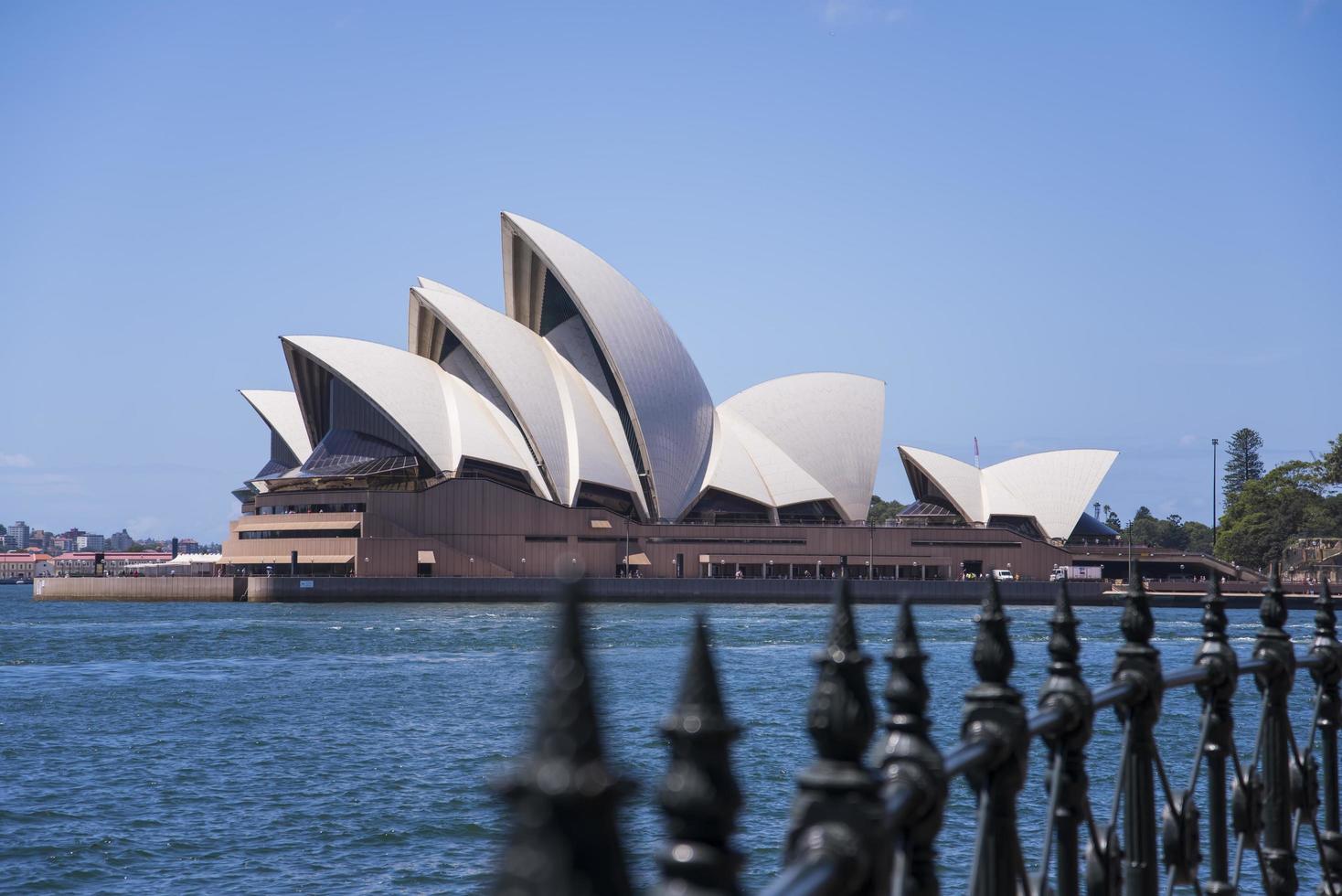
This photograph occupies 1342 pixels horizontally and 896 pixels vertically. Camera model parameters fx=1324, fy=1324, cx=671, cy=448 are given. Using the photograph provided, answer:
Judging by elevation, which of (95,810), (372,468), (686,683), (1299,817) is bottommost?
(95,810)

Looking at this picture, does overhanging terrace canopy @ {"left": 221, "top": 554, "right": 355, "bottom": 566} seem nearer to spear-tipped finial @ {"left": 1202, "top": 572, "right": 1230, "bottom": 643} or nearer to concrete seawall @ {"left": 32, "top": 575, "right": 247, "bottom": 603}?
concrete seawall @ {"left": 32, "top": 575, "right": 247, "bottom": 603}

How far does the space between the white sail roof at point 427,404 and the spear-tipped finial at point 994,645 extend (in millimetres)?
50299

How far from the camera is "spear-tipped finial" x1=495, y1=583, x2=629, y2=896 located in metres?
0.84

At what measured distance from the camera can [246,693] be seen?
21.6 m

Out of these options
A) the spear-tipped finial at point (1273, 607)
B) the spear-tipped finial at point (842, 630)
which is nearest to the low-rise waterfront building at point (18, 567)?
the spear-tipped finial at point (1273, 607)

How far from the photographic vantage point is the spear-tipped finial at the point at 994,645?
6.86ft

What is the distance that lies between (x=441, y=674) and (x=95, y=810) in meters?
11.2

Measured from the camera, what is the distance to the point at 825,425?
63156 mm

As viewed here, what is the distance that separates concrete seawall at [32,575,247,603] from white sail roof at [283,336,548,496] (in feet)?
31.2

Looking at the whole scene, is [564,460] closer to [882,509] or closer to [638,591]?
[638,591]

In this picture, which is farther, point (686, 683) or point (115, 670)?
point (115, 670)

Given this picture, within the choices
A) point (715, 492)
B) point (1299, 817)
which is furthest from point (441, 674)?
point (715, 492)

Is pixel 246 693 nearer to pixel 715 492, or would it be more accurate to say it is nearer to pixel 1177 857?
pixel 1177 857

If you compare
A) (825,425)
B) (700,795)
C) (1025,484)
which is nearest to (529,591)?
(825,425)
